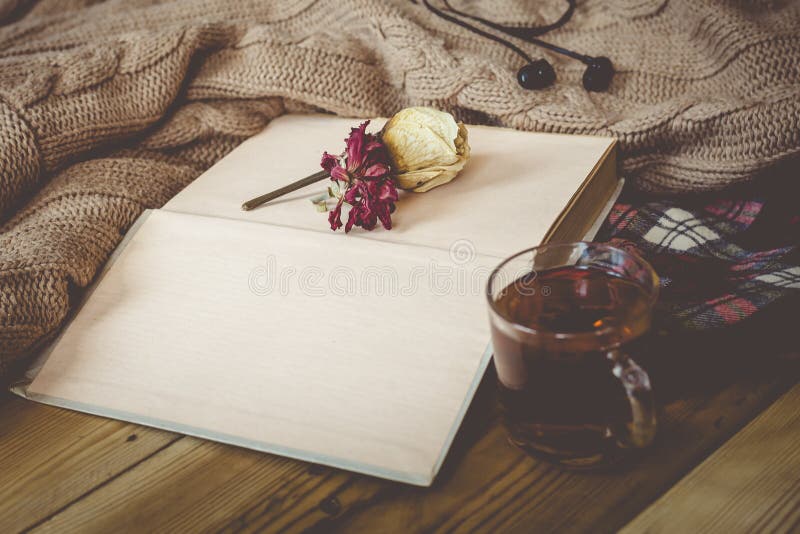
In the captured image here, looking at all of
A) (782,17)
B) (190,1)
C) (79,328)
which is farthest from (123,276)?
(782,17)

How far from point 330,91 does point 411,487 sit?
19.2 inches

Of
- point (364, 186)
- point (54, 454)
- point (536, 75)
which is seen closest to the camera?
point (54, 454)

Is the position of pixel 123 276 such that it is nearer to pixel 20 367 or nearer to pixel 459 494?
pixel 20 367

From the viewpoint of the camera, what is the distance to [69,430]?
1.64 ft

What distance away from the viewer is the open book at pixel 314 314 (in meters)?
0.47

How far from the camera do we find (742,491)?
40cm

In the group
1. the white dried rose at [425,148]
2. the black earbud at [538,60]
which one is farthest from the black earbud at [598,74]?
the white dried rose at [425,148]

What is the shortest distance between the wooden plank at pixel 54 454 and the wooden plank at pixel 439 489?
0.04ft

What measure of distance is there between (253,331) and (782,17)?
0.65 m

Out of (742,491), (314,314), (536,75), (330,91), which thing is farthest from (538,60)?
(742,491)

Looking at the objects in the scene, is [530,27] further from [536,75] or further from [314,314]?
[314,314]

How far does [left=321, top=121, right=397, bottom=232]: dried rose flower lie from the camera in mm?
583

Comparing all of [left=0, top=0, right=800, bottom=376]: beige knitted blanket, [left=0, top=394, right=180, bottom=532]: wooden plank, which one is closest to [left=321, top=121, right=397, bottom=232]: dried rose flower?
[left=0, top=0, right=800, bottom=376]: beige knitted blanket

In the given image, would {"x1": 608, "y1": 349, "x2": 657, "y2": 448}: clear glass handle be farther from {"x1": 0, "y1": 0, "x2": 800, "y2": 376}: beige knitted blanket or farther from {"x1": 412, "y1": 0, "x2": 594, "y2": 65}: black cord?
{"x1": 412, "y1": 0, "x2": 594, "y2": 65}: black cord
